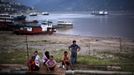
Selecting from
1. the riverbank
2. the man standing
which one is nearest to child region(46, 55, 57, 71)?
the man standing

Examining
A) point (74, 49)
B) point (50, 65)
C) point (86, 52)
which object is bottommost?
point (86, 52)

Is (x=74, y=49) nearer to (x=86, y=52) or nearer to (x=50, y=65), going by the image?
(x=50, y=65)

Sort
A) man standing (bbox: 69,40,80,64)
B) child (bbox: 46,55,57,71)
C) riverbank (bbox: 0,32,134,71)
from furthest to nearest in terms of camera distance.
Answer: riverbank (bbox: 0,32,134,71)
man standing (bbox: 69,40,80,64)
child (bbox: 46,55,57,71)

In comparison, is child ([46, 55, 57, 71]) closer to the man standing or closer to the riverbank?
the man standing

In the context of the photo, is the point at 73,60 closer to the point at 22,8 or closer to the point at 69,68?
the point at 69,68

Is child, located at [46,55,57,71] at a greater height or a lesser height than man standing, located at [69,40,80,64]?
lesser

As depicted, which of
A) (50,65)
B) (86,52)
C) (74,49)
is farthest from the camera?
(86,52)

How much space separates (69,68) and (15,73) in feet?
8.64

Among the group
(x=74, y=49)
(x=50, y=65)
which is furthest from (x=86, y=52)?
(x=50, y=65)

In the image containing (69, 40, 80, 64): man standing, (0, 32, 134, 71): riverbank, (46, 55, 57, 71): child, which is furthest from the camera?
(0, 32, 134, 71): riverbank

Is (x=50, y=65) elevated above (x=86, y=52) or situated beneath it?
elevated above

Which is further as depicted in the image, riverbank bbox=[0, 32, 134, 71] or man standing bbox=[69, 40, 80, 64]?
riverbank bbox=[0, 32, 134, 71]

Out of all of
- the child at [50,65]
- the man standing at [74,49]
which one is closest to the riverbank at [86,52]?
the man standing at [74,49]

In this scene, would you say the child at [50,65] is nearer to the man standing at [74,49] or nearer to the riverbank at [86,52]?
the man standing at [74,49]
